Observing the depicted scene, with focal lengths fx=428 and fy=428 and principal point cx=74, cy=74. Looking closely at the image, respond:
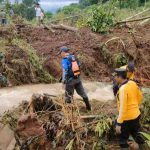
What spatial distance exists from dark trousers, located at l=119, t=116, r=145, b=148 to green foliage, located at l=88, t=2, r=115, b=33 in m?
9.24

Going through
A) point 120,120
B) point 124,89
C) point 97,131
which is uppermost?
point 124,89

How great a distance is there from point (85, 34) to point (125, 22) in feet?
6.87

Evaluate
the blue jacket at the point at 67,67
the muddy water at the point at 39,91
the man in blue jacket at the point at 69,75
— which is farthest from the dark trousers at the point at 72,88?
the muddy water at the point at 39,91

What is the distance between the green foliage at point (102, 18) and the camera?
16.7 meters

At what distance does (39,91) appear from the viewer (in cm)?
1222

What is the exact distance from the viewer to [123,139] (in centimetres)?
788

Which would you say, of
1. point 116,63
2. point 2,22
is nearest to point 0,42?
point 2,22

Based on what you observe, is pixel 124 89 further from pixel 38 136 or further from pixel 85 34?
pixel 85 34

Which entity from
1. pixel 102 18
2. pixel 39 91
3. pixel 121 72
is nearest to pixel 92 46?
pixel 102 18

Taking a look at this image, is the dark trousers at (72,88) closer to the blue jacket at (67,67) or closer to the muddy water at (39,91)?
the blue jacket at (67,67)

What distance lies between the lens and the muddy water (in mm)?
11305

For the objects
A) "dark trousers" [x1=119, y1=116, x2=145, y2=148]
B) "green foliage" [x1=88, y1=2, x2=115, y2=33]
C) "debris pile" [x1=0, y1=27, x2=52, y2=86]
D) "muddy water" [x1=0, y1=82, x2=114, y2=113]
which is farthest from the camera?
"green foliage" [x1=88, y1=2, x2=115, y2=33]

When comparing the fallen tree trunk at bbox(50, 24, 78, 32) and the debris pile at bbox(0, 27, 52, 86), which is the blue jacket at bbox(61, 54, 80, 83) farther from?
the fallen tree trunk at bbox(50, 24, 78, 32)

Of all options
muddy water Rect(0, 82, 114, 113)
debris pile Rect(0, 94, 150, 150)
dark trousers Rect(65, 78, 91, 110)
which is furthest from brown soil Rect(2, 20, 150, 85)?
debris pile Rect(0, 94, 150, 150)
